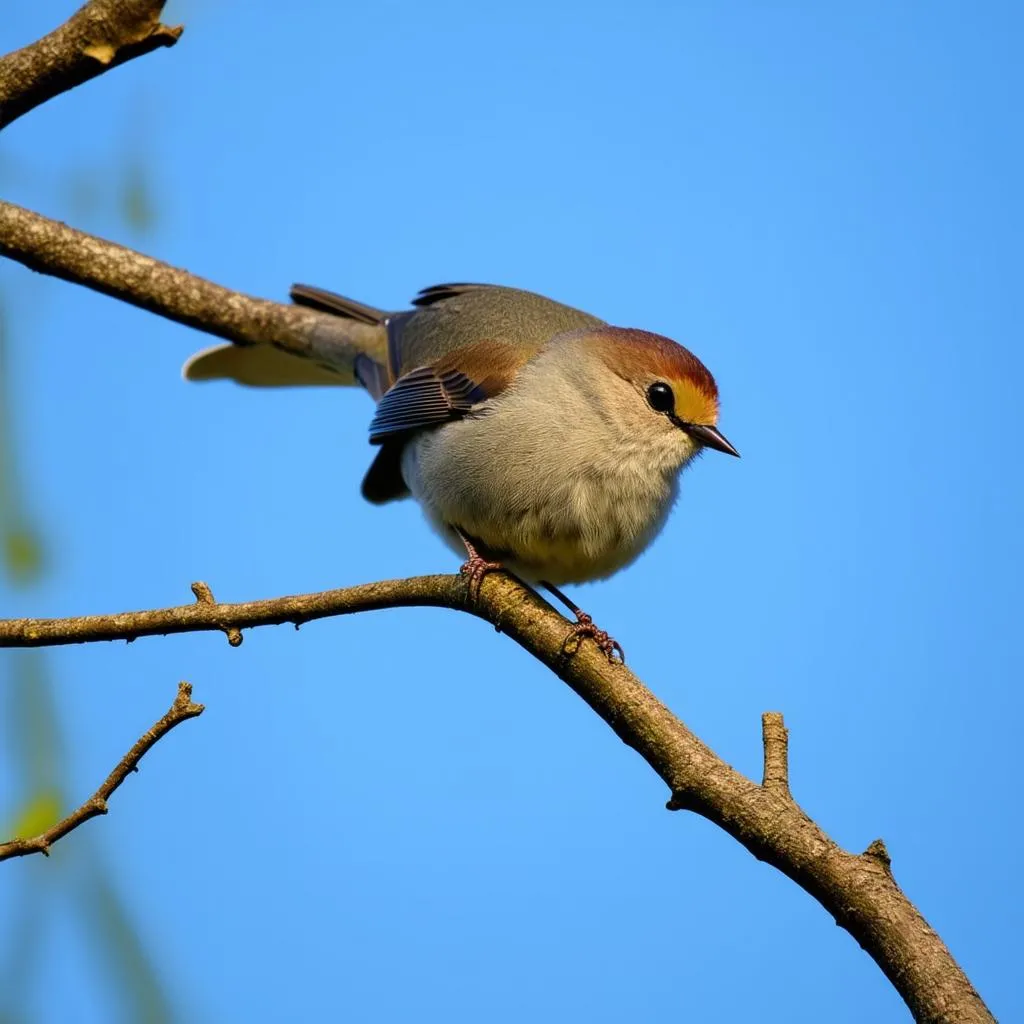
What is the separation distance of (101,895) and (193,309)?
167 inches

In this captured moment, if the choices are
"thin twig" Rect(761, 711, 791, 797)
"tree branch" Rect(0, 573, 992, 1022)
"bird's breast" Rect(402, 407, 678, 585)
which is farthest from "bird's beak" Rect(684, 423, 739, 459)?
"thin twig" Rect(761, 711, 791, 797)

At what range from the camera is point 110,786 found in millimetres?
3600

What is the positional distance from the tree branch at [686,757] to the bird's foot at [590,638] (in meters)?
0.03

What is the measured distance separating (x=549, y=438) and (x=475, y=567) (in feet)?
2.46

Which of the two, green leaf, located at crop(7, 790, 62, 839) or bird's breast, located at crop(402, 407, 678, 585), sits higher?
bird's breast, located at crop(402, 407, 678, 585)

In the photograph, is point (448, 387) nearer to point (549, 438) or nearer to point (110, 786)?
point (549, 438)

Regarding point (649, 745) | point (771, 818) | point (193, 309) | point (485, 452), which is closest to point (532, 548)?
point (485, 452)

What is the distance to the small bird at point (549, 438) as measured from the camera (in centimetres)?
547

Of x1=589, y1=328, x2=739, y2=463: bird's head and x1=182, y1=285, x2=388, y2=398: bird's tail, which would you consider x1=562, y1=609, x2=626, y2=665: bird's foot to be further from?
x1=182, y1=285, x2=388, y2=398: bird's tail

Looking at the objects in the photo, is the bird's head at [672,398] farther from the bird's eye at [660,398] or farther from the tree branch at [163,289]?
the tree branch at [163,289]

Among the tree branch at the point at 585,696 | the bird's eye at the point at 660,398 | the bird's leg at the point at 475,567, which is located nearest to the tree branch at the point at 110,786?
the tree branch at the point at 585,696

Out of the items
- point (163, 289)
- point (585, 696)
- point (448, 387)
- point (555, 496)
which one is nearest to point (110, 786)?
point (585, 696)

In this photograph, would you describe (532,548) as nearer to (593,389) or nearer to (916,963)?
(593,389)

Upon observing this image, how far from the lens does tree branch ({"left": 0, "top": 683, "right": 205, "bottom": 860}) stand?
136 inches
